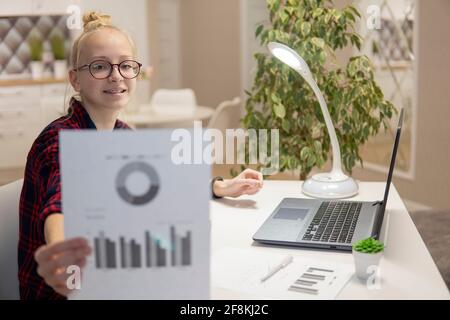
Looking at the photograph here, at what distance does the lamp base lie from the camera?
1750 mm

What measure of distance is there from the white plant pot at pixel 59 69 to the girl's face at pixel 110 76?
464 centimetres

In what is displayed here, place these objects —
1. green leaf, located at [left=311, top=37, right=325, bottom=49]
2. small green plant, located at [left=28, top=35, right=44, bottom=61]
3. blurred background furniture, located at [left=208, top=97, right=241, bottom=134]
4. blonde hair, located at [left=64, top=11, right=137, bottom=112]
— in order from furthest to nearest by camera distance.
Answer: small green plant, located at [left=28, top=35, right=44, bottom=61]
blurred background furniture, located at [left=208, top=97, right=241, bottom=134]
green leaf, located at [left=311, top=37, right=325, bottom=49]
blonde hair, located at [left=64, top=11, right=137, bottom=112]

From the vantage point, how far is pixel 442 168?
12.3ft

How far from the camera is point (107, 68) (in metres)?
1.27

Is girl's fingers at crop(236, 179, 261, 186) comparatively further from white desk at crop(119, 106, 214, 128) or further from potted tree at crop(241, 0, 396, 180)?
white desk at crop(119, 106, 214, 128)

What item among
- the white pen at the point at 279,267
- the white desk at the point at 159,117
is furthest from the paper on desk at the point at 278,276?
the white desk at the point at 159,117

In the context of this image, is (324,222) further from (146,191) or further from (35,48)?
(35,48)

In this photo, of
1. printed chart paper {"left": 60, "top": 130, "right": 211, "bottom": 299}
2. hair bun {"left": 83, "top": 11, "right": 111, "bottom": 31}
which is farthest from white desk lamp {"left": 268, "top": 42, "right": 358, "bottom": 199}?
printed chart paper {"left": 60, "top": 130, "right": 211, "bottom": 299}

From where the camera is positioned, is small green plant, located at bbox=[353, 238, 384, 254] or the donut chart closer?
the donut chart

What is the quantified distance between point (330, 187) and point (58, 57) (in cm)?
462

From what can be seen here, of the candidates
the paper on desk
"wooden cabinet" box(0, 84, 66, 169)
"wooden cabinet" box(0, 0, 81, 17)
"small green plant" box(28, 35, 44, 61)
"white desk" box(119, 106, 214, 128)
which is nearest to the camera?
the paper on desk

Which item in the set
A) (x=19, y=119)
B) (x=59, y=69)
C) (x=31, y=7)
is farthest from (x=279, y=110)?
(x=31, y=7)
